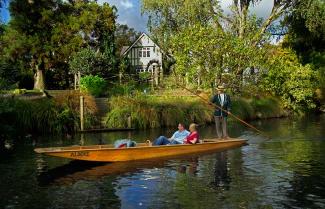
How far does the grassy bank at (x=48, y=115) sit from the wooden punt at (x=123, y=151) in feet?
30.4

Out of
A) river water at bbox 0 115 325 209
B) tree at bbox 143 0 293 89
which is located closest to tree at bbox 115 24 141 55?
tree at bbox 143 0 293 89

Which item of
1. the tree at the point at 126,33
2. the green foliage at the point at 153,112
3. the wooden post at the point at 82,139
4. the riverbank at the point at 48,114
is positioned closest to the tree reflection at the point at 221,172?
the wooden post at the point at 82,139

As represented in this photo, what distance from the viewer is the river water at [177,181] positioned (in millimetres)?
11117

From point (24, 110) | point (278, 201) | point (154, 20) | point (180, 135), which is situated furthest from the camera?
point (154, 20)

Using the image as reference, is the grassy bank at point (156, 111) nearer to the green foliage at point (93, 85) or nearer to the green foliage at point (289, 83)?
the green foliage at point (93, 85)

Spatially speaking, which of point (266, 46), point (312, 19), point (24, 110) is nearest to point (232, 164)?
point (24, 110)

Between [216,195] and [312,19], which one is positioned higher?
[312,19]

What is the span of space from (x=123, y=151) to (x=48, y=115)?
11.0m

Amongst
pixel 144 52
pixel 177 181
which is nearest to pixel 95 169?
pixel 177 181

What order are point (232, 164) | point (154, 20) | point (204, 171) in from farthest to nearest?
point (154, 20), point (232, 164), point (204, 171)

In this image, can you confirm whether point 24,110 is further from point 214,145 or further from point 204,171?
point 204,171

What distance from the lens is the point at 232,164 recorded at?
1599cm

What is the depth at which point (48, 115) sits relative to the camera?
26.3 metres

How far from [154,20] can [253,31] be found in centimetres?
1182
